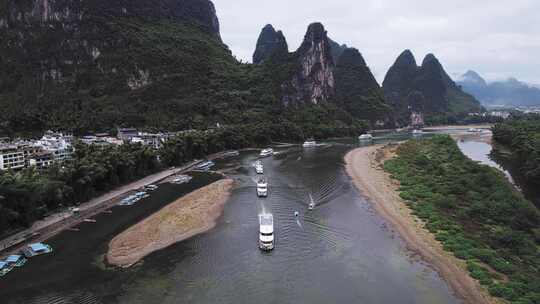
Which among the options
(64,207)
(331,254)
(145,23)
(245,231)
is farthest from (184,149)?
(145,23)

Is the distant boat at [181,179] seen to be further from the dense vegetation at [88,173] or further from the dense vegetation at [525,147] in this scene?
the dense vegetation at [525,147]

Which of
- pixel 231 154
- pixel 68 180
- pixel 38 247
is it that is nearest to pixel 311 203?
pixel 68 180

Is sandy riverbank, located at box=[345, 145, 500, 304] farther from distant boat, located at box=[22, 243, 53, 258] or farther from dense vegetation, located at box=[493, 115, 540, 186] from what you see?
distant boat, located at box=[22, 243, 53, 258]

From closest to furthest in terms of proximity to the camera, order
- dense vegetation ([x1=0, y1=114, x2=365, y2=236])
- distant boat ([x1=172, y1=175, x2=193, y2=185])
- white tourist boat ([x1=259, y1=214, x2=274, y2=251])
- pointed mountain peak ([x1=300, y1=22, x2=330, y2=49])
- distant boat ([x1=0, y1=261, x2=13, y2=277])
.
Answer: distant boat ([x1=0, y1=261, x2=13, y2=277]), white tourist boat ([x1=259, y1=214, x2=274, y2=251]), dense vegetation ([x1=0, y1=114, x2=365, y2=236]), distant boat ([x1=172, y1=175, x2=193, y2=185]), pointed mountain peak ([x1=300, y1=22, x2=330, y2=49])

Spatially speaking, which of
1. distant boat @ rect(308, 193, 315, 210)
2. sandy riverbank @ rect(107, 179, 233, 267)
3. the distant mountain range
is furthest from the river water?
the distant mountain range

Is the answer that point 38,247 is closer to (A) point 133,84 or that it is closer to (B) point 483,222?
(B) point 483,222

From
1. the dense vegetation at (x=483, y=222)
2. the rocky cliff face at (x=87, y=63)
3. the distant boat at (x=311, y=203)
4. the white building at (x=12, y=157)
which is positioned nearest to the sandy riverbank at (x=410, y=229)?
the dense vegetation at (x=483, y=222)
